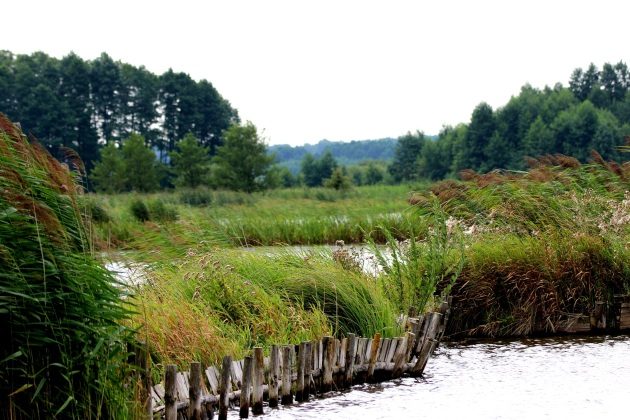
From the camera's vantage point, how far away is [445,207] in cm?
1511

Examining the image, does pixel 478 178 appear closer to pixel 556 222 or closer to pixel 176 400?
pixel 556 222

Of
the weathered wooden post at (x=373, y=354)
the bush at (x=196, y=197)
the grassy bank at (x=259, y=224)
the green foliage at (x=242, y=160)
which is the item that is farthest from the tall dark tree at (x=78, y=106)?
the weathered wooden post at (x=373, y=354)

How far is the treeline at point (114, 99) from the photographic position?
81.7 metres

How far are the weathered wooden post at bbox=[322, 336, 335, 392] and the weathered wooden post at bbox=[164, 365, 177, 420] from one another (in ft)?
6.56

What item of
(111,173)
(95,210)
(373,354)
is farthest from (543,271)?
(111,173)

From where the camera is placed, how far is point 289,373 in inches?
320

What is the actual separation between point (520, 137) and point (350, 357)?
93960 millimetres

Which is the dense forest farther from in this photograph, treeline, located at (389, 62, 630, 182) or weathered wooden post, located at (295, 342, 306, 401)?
weathered wooden post, located at (295, 342, 306, 401)

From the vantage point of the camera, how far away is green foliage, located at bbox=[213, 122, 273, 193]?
53.8m

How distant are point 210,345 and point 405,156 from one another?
103089 millimetres

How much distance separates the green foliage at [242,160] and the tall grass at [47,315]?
156 feet

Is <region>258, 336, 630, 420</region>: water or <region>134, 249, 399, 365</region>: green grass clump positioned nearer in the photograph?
<region>134, 249, 399, 365</region>: green grass clump

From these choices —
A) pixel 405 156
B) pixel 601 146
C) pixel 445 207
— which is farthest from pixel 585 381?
pixel 405 156

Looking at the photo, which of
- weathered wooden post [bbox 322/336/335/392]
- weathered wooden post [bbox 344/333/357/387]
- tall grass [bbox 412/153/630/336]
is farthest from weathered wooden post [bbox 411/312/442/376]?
tall grass [bbox 412/153/630/336]
